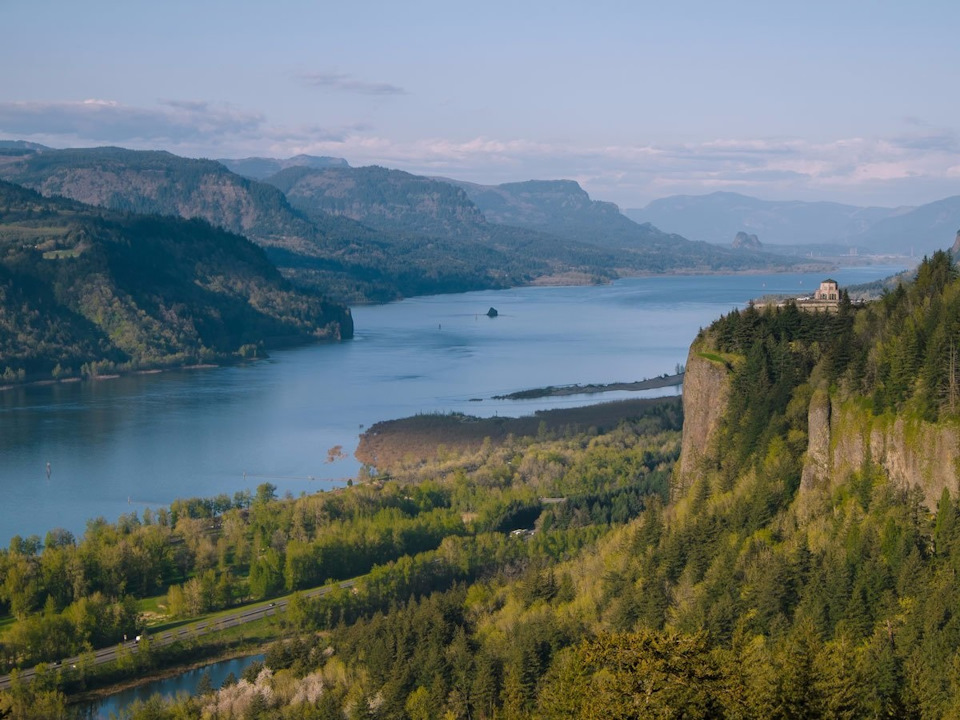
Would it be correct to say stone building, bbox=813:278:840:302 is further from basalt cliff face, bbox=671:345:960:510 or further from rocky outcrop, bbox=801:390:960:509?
rocky outcrop, bbox=801:390:960:509

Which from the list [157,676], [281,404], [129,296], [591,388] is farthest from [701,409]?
[129,296]

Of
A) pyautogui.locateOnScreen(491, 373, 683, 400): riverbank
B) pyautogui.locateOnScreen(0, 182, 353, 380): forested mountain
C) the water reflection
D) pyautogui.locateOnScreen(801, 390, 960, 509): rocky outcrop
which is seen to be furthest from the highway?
pyautogui.locateOnScreen(0, 182, 353, 380): forested mountain

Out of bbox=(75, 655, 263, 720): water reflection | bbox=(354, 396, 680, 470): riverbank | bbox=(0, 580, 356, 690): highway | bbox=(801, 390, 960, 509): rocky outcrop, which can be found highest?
bbox=(801, 390, 960, 509): rocky outcrop

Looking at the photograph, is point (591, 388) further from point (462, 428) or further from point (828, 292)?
point (828, 292)

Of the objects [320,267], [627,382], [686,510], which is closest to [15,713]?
[686,510]

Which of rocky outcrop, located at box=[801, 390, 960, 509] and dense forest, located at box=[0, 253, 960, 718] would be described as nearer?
dense forest, located at box=[0, 253, 960, 718]

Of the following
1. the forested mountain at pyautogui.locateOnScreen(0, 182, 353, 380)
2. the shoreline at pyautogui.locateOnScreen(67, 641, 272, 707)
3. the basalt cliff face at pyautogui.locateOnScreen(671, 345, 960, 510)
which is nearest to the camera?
the basalt cliff face at pyautogui.locateOnScreen(671, 345, 960, 510)

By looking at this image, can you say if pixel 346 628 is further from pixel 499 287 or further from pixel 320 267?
pixel 499 287
